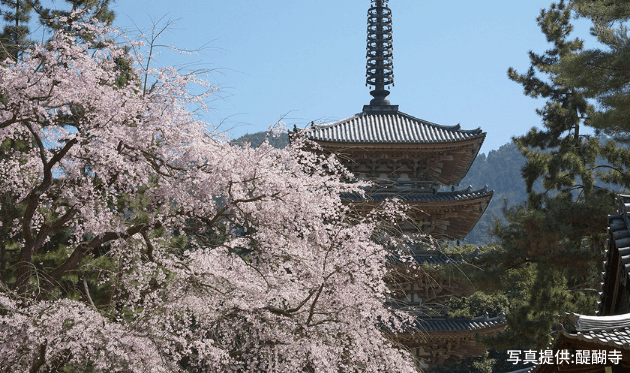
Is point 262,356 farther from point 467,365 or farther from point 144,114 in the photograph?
point 467,365

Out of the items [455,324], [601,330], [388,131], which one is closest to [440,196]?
[388,131]

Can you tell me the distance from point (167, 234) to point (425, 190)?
9.16 m

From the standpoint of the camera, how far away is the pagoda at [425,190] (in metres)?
15.5

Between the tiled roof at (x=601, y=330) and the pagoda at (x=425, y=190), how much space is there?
9.86 meters

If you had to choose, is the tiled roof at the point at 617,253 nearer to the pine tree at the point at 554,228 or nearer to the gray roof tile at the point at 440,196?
the pine tree at the point at 554,228

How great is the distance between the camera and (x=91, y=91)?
24.7ft

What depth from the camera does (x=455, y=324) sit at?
15.5 m

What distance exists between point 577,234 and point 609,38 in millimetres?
4599

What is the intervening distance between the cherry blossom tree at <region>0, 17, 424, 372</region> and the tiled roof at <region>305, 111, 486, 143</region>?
26.3 feet

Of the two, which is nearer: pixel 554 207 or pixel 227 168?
pixel 227 168

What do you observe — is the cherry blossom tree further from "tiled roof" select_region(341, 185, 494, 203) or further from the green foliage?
the green foliage

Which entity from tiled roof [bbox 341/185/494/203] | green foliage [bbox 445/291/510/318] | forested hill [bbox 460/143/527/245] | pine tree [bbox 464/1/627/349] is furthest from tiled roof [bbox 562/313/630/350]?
forested hill [bbox 460/143/527/245]

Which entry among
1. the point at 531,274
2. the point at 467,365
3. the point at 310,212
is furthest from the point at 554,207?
the point at 467,365

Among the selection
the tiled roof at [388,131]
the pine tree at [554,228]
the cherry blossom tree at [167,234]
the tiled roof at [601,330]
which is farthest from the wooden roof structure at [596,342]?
the tiled roof at [388,131]
